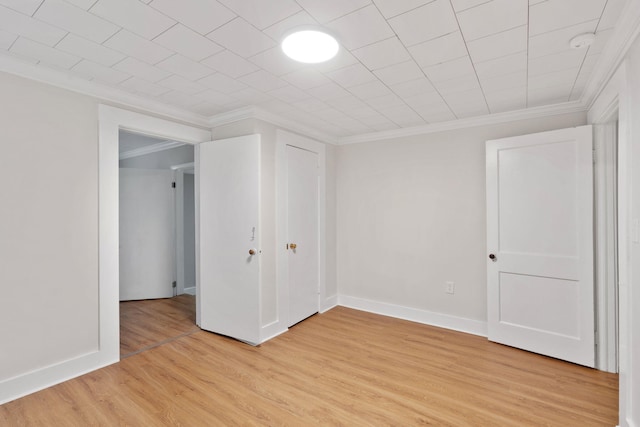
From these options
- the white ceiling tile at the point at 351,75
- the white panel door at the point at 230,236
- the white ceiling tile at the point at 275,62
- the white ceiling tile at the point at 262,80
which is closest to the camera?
the white ceiling tile at the point at 275,62

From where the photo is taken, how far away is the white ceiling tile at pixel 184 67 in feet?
6.84

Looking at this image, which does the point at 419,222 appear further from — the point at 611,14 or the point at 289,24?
the point at 289,24

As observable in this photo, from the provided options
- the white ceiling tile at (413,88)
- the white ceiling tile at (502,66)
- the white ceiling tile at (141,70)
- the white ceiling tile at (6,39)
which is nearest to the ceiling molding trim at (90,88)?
the white ceiling tile at (6,39)

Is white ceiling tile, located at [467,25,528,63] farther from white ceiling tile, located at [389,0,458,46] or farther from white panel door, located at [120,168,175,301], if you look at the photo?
white panel door, located at [120,168,175,301]

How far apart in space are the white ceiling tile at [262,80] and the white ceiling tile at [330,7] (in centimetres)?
78

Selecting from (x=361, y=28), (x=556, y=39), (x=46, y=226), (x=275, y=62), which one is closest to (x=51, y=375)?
(x=46, y=226)

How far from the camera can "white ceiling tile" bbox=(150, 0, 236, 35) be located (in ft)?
4.91

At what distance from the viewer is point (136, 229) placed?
468 centimetres

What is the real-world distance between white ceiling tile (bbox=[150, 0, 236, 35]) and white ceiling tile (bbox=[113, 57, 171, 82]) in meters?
0.69

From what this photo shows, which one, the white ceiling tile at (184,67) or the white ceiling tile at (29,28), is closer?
the white ceiling tile at (29,28)

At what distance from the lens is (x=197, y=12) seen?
156 cm

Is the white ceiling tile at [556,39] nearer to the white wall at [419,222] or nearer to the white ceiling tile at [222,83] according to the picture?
the white wall at [419,222]

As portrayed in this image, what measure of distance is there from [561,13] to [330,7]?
1.18 metres

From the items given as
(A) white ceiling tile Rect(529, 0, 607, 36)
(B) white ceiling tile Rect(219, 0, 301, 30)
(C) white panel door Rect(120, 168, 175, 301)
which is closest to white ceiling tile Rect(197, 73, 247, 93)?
(B) white ceiling tile Rect(219, 0, 301, 30)
